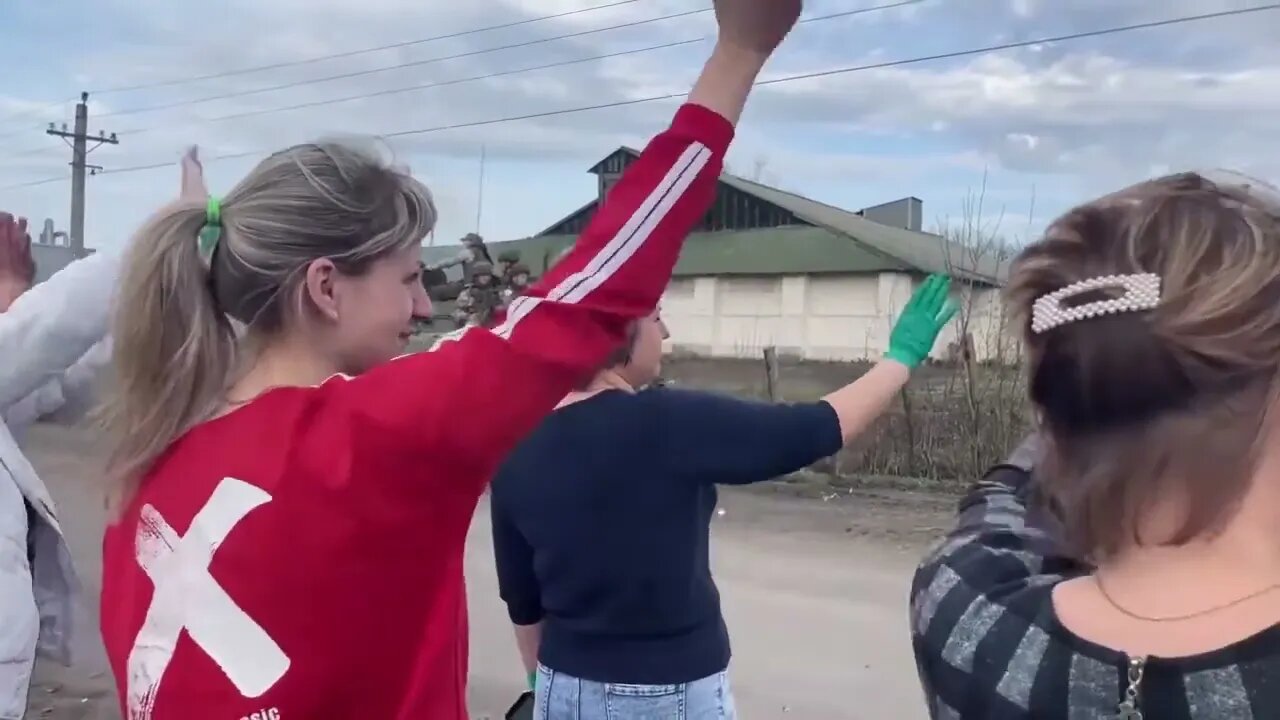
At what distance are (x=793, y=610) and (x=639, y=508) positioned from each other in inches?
181

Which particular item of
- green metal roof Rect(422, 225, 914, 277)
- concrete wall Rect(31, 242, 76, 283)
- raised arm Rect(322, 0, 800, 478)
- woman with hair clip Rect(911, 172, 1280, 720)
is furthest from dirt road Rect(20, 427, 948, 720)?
green metal roof Rect(422, 225, 914, 277)

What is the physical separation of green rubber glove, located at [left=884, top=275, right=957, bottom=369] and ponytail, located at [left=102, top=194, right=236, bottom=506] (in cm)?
Result: 174

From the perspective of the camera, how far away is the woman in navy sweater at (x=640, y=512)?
2.42 metres

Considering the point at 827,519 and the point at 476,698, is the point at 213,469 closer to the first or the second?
the point at 476,698

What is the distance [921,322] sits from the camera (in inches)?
118

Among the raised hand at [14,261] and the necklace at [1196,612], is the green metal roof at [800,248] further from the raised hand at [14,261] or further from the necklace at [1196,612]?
the necklace at [1196,612]

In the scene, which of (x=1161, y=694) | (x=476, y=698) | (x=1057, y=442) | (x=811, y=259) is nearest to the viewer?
(x=1161, y=694)

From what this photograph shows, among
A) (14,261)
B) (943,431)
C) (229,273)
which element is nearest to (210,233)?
(229,273)

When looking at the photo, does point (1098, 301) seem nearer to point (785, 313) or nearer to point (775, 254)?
point (785, 313)

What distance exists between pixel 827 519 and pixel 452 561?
858 centimetres

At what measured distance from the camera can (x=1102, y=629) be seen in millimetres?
1130

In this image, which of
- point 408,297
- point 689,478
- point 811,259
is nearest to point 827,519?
point 689,478

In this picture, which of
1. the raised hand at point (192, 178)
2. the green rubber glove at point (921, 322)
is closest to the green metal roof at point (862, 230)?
the green rubber glove at point (921, 322)

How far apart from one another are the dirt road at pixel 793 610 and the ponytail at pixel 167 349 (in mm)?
1383
